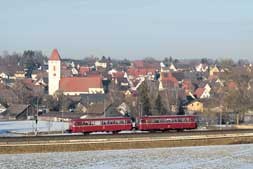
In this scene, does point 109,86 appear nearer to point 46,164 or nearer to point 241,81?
point 241,81

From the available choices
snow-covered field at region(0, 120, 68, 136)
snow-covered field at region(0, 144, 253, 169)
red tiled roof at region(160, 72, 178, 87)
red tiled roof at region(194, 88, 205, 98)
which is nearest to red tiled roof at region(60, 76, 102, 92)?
Result: red tiled roof at region(160, 72, 178, 87)

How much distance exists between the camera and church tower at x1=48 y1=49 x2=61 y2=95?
5625 inches

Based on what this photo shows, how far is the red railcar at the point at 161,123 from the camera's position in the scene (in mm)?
56625

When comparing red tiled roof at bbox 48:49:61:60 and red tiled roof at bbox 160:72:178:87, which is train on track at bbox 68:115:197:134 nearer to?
red tiled roof at bbox 48:49:61:60

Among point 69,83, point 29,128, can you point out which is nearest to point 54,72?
point 69,83

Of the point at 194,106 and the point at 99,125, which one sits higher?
the point at 194,106

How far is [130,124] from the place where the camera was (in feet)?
184

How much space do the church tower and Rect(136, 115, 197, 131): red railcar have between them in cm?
8442

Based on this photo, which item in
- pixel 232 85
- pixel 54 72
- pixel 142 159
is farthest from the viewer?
pixel 54 72

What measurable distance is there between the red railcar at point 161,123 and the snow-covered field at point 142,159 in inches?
530

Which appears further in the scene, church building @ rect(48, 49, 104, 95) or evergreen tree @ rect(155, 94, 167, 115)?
church building @ rect(48, 49, 104, 95)

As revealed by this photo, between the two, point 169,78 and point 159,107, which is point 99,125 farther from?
point 169,78

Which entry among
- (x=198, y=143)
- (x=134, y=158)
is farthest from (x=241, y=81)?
(x=134, y=158)

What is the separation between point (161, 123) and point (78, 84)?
83.3 meters
